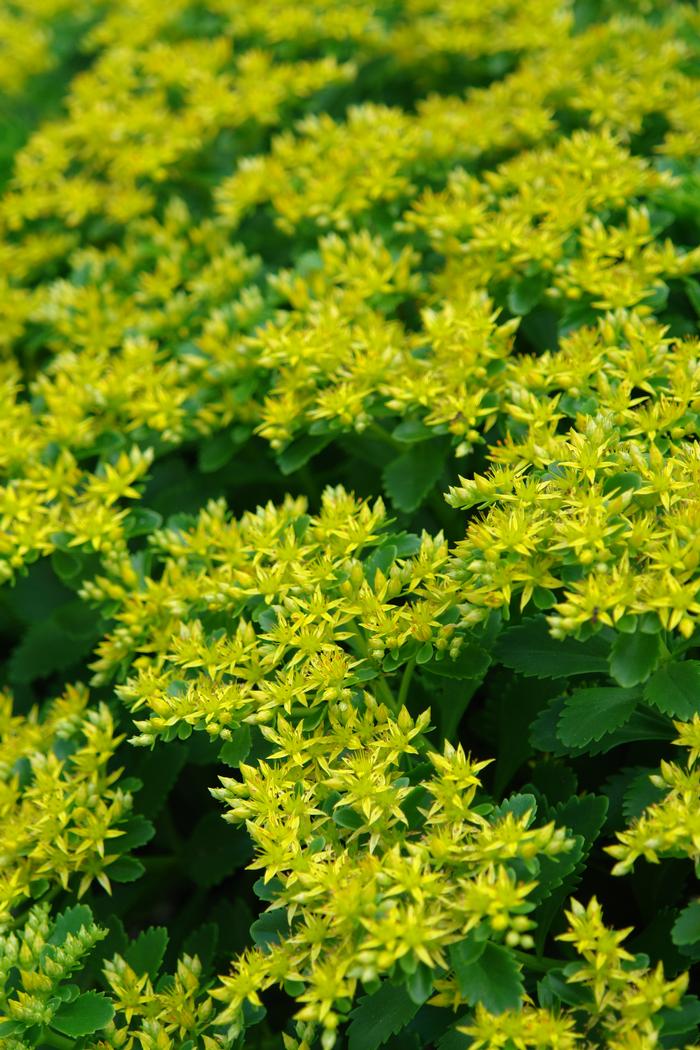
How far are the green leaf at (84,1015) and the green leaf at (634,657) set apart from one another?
3.35 feet

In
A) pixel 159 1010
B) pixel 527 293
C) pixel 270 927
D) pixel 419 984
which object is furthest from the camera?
pixel 527 293

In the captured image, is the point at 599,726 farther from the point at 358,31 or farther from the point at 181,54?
the point at 181,54

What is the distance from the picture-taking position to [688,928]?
162cm

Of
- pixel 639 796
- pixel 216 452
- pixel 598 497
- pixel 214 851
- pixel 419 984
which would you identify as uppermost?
pixel 598 497

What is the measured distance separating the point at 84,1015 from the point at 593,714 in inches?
39.5

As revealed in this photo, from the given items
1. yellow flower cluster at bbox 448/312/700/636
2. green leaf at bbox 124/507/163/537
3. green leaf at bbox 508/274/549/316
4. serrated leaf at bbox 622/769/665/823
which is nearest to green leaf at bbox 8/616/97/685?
green leaf at bbox 124/507/163/537

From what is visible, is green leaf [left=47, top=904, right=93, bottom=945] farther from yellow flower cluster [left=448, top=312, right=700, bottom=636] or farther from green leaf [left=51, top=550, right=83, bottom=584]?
yellow flower cluster [left=448, top=312, right=700, bottom=636]

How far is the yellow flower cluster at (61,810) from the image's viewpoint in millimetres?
2039

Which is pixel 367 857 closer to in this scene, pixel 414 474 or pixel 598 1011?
pixel 598 1011

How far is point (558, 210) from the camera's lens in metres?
2.52

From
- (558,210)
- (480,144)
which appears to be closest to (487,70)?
(480,144)

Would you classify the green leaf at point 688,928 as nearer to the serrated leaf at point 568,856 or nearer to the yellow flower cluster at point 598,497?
the serrated leaf at point 568,856

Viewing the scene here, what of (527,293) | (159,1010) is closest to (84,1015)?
(159,1010)

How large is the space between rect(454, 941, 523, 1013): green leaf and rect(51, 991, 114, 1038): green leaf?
0.64 m
